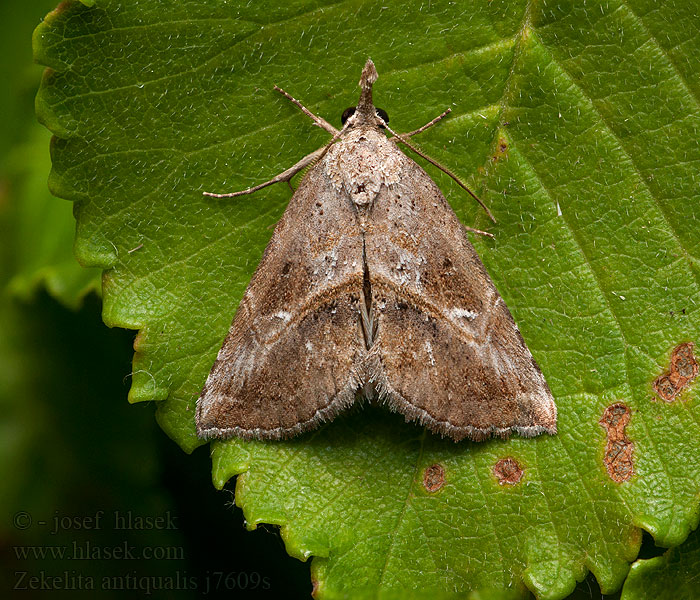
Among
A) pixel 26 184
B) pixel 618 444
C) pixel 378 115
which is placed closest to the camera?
pixel 618 444

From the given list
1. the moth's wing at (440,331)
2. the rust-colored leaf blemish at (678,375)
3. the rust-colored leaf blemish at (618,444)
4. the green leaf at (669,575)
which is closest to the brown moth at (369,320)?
the moth's wing at (440,331)

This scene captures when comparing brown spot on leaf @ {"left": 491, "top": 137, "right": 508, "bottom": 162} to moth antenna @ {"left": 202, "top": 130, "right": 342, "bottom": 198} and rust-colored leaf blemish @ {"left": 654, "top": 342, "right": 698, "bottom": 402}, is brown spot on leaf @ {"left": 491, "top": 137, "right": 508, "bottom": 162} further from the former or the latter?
rust-colored leaf blemish @ {"left": 654, "top": 342, "right": 698, "bottom": 402}

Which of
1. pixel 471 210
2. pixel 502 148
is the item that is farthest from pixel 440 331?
pixel 502 148

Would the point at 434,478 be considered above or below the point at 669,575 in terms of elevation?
above

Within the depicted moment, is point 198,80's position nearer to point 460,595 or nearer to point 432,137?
point 432,137

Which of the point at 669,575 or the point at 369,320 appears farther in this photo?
the point at 369,320

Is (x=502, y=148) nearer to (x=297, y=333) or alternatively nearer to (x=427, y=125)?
(x=427, y=125)

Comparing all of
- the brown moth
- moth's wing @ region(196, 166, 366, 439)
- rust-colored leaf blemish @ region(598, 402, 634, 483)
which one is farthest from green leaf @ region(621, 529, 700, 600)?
moth's wing @ region(196, 166, 366, 439)
